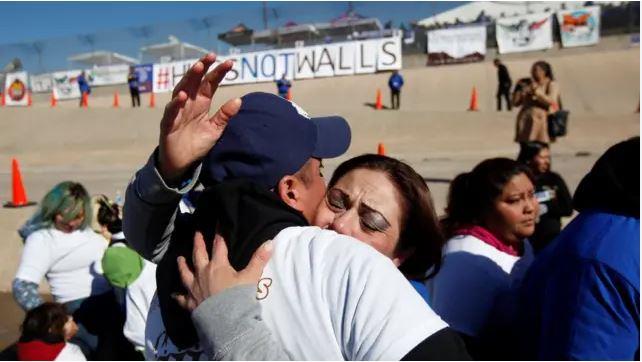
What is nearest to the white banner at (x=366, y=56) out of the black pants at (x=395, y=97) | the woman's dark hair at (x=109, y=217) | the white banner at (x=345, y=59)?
the white banner at (x=345, y=59)

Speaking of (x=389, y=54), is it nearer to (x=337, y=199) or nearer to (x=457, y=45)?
(x=457, y=45)

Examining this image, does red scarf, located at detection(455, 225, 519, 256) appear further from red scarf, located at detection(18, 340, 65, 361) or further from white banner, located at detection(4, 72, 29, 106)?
white banner, located at detection(4, 72, 29, 106)

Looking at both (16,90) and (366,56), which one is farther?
(16,90)

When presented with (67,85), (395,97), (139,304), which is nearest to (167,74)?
(67,85)

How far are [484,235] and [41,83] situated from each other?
48083 mm

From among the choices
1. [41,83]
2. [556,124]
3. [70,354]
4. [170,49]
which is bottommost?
[70,354]

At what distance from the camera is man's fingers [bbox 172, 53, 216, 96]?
4.55 ft

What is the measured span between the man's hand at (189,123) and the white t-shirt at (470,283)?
1594 millimetres

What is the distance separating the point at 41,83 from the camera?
45406 millimetres

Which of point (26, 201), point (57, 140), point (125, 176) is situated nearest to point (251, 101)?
point (26, 201)

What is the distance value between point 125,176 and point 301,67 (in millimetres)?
20327

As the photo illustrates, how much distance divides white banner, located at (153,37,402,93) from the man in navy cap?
A: 3037 cm

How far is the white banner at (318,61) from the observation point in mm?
31625

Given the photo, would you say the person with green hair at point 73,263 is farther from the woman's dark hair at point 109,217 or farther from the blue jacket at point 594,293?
the blue jacket at point 594,293
